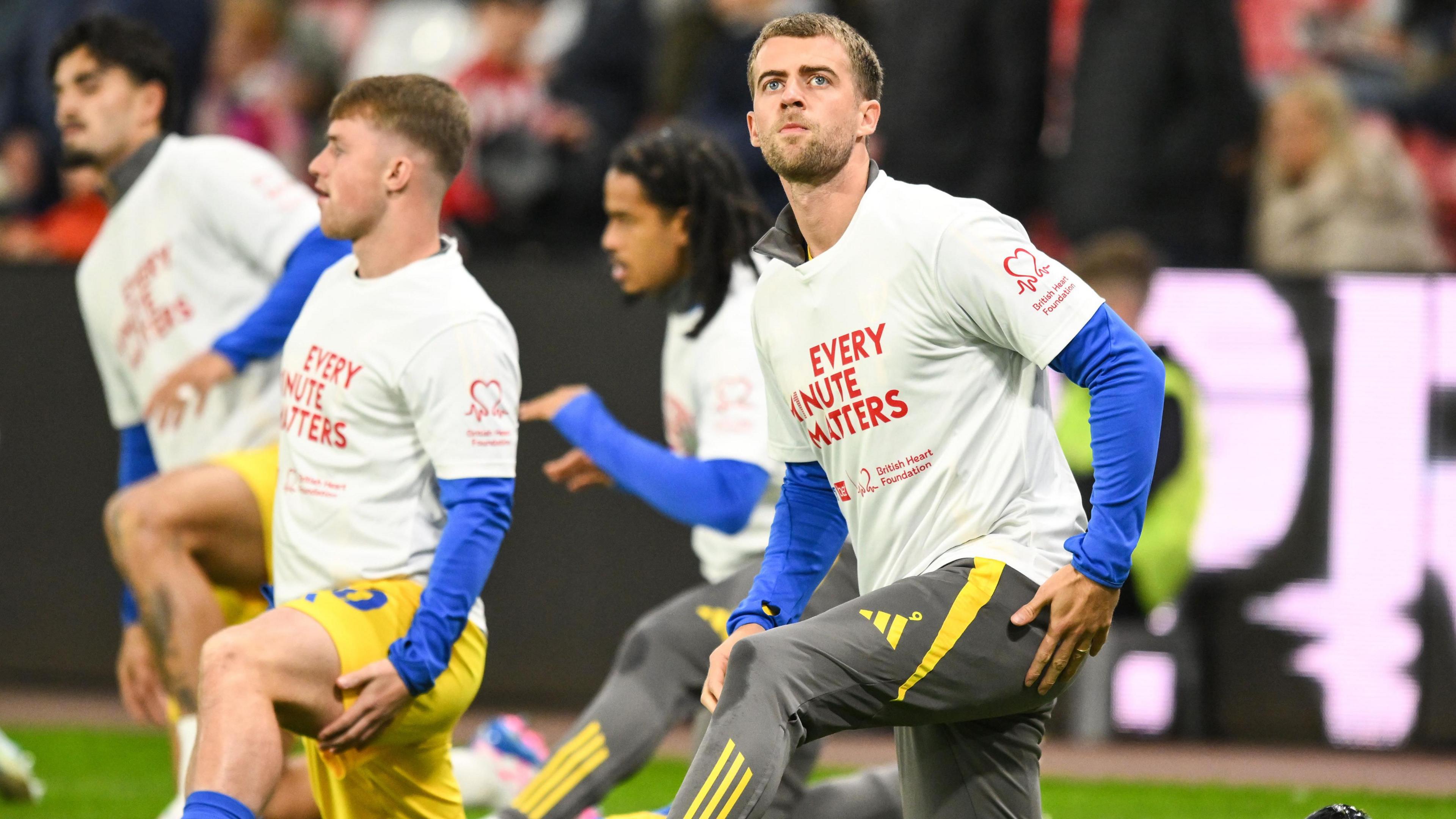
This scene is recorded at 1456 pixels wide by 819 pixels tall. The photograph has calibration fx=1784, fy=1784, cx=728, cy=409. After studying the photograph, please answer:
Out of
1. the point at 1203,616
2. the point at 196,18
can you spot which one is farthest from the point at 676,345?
the point at 196,18

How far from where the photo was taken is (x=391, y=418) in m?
3.98

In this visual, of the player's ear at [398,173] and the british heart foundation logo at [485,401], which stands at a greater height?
the player's ear at [398,173]

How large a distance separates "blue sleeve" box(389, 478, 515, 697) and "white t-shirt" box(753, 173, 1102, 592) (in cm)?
80

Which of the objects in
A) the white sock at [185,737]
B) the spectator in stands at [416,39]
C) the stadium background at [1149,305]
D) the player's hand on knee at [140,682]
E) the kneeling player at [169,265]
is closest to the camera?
the white sock at [185,737]

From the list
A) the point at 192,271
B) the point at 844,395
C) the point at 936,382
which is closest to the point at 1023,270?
the point at 936,382

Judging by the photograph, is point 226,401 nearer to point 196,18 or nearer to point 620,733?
point 620,733

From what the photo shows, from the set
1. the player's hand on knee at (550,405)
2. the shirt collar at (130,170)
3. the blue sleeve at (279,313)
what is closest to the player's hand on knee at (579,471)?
the player's hand on knee at (550,405)

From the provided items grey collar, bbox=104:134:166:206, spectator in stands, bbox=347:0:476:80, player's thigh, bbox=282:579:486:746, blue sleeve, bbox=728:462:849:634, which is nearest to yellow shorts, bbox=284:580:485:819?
player's thigh, bbox=282:579:486:746

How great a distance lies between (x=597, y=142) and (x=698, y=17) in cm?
81

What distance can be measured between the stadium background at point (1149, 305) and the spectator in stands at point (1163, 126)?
1 centimetres

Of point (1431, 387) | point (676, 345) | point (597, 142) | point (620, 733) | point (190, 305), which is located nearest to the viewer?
point (620, 733)

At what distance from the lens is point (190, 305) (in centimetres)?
528

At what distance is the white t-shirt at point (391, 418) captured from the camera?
3914mm

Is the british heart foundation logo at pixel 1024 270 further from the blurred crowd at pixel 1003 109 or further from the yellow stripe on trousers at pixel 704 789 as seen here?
the blurred crowd at pixel 1003 109
